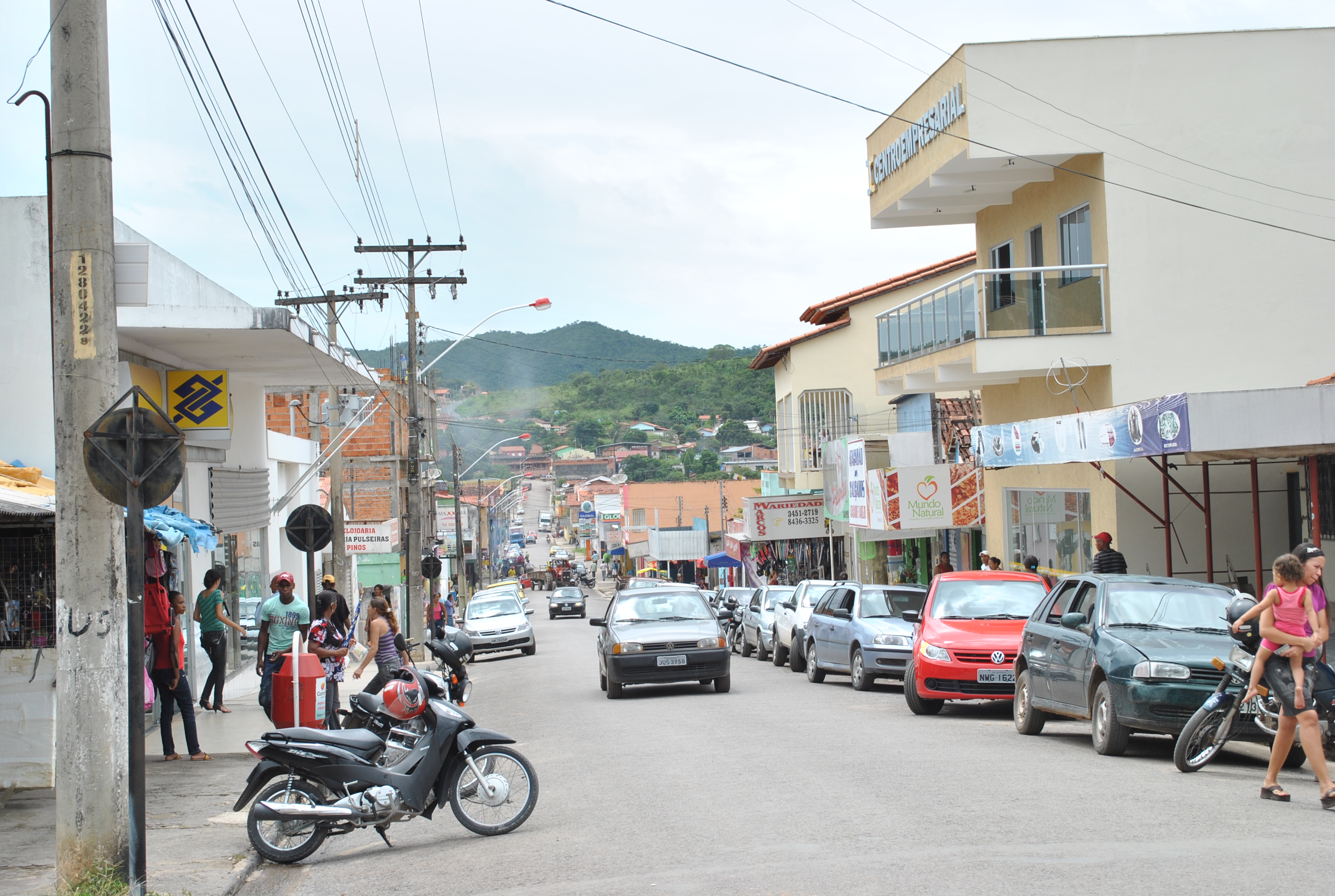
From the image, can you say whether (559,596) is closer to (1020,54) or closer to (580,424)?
(580,424)

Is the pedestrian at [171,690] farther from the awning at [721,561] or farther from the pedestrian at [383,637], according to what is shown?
the awning at [721,561]

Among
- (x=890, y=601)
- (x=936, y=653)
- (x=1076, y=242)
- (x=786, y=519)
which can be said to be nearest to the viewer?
(x=936, y=653)

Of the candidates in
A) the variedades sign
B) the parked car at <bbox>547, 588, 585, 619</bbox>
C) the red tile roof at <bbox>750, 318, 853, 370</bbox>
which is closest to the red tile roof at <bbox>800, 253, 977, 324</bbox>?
the red tile roof at <bbox>750, 318, 853, 370</bbox>

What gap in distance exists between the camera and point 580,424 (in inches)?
3816

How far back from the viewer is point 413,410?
29.1m

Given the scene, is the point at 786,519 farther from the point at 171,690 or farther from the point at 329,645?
the point at 171,690

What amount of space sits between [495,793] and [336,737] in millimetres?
1139

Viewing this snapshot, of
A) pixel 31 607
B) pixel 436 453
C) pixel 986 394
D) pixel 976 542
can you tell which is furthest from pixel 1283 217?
pixel 436 453

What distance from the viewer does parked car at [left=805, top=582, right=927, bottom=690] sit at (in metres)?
18.1

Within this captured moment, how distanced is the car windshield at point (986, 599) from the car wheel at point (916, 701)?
875 millimetres

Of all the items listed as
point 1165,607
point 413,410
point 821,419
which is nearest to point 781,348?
point 821,419

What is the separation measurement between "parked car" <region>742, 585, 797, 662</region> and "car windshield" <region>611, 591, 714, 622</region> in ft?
22.3

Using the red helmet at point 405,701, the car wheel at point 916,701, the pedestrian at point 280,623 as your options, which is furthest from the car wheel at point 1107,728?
the pedestrian at point 280,623

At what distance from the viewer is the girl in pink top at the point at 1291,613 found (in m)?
8.63
